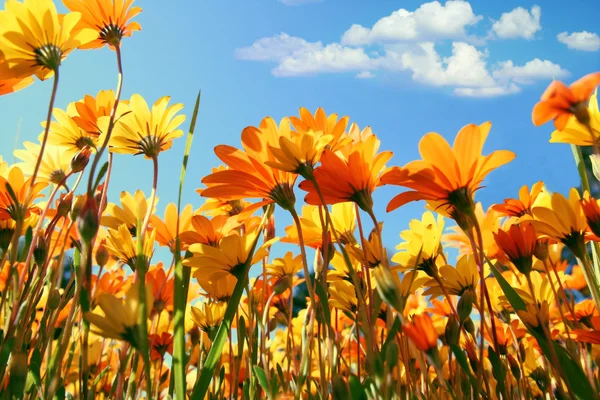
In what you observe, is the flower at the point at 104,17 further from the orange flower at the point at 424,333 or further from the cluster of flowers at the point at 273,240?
the orange flower at the point at 424,333

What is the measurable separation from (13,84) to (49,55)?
206 millimetres

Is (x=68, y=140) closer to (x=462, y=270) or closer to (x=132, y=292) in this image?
(x=132, y=292)

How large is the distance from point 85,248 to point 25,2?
511mm

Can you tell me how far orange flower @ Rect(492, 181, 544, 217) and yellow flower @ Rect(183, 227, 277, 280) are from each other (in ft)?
1.71

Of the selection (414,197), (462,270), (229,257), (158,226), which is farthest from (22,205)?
(462,270)

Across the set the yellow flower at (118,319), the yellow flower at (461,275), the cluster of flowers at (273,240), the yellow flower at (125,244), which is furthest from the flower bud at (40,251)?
the yellow flower at (461,275)

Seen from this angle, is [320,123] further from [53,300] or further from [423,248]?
[53,300]

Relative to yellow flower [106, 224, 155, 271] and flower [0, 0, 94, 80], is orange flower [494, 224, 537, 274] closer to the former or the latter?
yellow flower [106, 224, 155, 271]

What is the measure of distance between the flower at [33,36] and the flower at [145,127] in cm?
16

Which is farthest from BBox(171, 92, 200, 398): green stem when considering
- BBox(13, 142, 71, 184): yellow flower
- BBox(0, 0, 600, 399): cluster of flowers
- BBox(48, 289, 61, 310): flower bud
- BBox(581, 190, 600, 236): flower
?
BBox(13, 142, 71, 184): yellow flower

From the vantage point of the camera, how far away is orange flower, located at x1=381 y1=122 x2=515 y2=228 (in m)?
0.68

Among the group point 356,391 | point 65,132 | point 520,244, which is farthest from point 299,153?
Answer: point 65,132

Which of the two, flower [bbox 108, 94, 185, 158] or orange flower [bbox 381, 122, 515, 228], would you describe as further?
flower [bbox 108, 94, 185, 158]

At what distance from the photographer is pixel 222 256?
0.86 m
